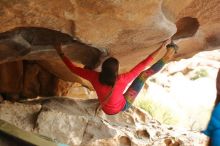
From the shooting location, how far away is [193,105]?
11.4 meters

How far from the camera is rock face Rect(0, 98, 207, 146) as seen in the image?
14.3ft

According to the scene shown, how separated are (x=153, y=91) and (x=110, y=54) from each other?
244 inches

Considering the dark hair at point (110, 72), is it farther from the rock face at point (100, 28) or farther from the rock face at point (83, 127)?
the rock face at point (83, 127)

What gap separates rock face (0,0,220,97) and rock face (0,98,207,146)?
65 centimetres

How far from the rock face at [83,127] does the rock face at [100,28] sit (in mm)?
654

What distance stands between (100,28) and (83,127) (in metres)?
1.69

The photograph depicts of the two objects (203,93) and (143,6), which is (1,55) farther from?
(203,93)

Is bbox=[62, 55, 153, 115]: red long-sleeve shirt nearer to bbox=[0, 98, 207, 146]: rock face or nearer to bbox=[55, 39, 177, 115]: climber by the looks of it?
bbox=[55, 39, 177, 115]: climber

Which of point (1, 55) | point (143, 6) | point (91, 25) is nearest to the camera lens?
point (143, 6)

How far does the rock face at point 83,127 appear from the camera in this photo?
436cm

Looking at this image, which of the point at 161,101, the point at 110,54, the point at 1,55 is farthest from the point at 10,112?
the point at 161,101

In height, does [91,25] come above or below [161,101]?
above

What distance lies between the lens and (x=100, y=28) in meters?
3.36

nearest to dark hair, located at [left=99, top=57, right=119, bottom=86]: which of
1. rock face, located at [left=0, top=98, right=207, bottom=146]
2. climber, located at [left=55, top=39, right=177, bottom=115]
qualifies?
climber, located at [left=55, top=39, right=177, bottom=115]
